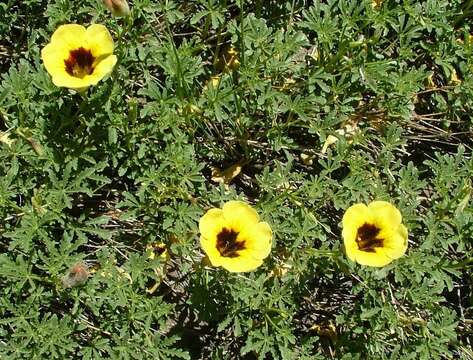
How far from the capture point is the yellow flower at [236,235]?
3500 mm

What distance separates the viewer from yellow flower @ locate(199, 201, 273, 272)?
11.5 feet

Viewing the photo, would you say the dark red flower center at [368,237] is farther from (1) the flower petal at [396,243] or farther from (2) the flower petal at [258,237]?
(2) the flower petal at [258,237]

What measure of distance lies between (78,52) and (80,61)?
47 mm

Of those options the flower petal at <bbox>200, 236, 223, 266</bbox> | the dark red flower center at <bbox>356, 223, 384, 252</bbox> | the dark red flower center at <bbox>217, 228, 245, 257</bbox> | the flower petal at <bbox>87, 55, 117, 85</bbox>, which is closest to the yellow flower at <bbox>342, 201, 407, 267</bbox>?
the dark red flower center at <bbox>356, 223, 384, 252</bbox>

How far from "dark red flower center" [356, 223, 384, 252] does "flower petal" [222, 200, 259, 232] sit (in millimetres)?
537

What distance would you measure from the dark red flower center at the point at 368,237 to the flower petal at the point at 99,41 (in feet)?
5.20

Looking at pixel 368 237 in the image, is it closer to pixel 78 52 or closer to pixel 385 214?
pixel 385 214

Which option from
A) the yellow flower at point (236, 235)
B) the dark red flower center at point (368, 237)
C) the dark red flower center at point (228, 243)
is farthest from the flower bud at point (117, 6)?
the dark red flower center at point (368, 237)

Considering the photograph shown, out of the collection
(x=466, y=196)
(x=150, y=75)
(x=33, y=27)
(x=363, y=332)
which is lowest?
(x=363, y=332)

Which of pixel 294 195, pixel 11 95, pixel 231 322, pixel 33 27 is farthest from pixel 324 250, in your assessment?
pixel 33 27

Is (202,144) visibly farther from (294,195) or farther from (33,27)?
(33,27)

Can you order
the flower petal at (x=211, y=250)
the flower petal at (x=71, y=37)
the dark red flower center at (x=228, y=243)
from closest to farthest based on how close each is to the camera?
the flower petal at (x=211, y=250) < the dark red flower center at (x=228, y=243) < the flower petal at (x=71, y=37)

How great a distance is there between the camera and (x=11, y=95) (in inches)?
156

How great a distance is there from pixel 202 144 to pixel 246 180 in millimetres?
388
